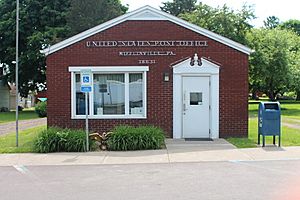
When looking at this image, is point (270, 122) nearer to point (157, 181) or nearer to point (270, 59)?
point (157, 181)

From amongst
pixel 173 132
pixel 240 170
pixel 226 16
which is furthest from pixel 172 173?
pixel 226 16

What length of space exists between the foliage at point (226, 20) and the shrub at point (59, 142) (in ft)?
88.5

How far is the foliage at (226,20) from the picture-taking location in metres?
Answer: 39.2

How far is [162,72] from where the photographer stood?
1678 cm

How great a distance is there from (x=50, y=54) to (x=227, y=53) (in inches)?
250

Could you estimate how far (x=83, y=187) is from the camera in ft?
28.7

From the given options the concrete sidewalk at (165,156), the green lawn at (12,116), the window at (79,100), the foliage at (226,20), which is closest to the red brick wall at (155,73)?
the window at (79,100)

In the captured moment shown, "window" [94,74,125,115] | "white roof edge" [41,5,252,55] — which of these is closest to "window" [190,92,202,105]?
"white roof edge" [41,5,252,55]

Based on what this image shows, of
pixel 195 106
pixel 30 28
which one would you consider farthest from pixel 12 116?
pixel 195 106

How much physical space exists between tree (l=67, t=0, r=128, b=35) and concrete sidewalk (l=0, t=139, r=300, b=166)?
27749 mm

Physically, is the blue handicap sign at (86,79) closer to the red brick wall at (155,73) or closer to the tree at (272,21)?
the red brick wall at (155,73)

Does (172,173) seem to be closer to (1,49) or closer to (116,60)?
(116,60)

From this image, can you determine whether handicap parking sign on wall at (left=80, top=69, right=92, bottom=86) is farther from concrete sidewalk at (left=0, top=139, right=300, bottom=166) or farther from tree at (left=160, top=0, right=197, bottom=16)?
tree at (left=160, top=0, right=197, bottom=16)

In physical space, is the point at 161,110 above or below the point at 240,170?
above
